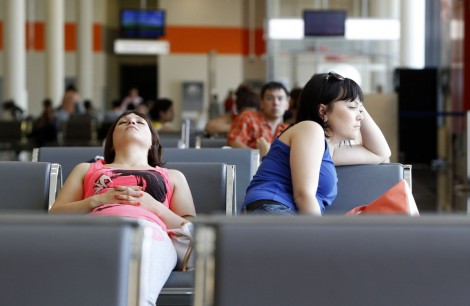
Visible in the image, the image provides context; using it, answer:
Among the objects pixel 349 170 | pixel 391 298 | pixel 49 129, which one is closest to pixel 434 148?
pixel 49 129

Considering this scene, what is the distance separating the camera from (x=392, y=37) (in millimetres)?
19281

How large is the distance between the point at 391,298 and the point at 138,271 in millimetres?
492

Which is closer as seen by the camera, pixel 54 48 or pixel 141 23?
pixel 54 48

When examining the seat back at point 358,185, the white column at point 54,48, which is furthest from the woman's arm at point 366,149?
the white column at point 54,48

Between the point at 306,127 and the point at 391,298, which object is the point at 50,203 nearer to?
the point at 306,127

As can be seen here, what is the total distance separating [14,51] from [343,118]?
58.0 ft

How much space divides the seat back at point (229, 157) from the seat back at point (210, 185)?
0.72 metres

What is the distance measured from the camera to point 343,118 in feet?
11.9

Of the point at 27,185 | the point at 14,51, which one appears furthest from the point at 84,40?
the point at 27,185

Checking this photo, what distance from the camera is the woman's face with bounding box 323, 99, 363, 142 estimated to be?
362cm

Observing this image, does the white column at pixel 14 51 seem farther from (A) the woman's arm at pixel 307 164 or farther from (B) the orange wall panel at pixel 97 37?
(A) the woman's arm at pixel 307 164

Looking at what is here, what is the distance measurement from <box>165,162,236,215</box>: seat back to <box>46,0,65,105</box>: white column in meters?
19.4

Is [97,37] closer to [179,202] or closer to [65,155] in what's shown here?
[65,155]

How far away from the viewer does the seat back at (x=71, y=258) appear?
1.91 m
